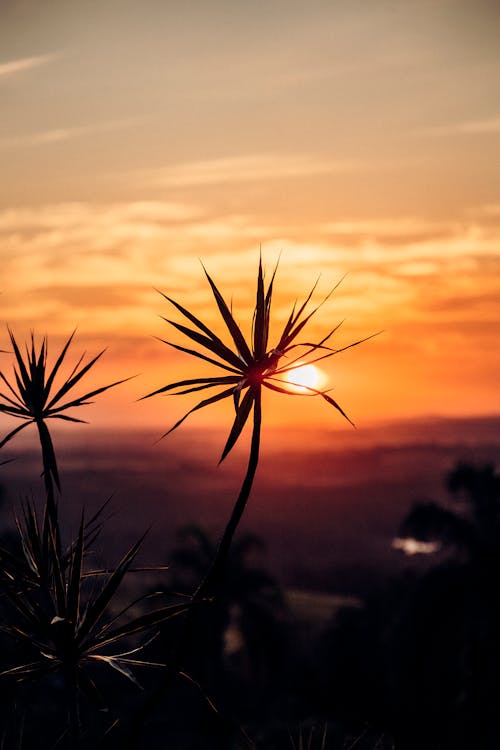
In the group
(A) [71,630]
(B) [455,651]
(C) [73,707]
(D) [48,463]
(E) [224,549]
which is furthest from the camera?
(B) [455,651]

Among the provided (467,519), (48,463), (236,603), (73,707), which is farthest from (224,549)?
(236,603)

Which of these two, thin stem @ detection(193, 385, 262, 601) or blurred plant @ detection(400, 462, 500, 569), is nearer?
thin stem @ detection(193, 385, 262, 601)

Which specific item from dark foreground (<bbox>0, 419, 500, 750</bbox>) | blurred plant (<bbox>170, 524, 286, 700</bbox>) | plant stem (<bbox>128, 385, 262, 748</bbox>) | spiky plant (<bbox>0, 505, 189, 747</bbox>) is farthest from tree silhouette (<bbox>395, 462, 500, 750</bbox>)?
plant stem (<bbox>128, 385, 262, 748</bbox>)

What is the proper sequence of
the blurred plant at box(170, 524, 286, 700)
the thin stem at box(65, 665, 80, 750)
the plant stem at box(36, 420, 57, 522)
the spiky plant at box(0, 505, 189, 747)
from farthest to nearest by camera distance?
the blurred plant at box(170, 524, 286, 700) → the plant stem at box(36, 420, 57, 522) → the spiky plant at box(0, 505, 189, 747) → the thin stem at box(65, 665, 80, 750)

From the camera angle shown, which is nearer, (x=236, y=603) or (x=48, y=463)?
(x=48, y=463)

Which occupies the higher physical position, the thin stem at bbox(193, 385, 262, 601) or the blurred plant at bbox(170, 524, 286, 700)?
the thin stem at bbox(193, 385, 262, 601)

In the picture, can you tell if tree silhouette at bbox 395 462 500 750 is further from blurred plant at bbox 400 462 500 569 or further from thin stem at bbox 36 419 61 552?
thin stem at bbox 36 419 61 552

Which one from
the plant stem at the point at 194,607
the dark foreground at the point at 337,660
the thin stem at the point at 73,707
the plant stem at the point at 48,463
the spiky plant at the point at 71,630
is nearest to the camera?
the plant stem at the point at 194,607

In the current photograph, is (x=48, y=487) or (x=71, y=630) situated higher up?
(x=48, y=487)

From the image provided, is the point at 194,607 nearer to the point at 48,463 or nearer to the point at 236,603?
the point at 48,463

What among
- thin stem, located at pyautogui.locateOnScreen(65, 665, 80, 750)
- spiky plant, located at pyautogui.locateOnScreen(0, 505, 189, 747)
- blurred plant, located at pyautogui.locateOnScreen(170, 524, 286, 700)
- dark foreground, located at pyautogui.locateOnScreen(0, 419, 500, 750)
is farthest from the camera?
blurred plant, located at pyautogui.locateOnScreen(170, 524, 286, 700)

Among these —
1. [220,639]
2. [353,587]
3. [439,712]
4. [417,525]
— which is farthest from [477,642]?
[353,587]

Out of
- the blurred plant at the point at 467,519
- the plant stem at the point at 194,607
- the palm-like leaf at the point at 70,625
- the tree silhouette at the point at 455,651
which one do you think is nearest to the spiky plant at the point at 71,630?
the palm-like leaf at the point at 70,625

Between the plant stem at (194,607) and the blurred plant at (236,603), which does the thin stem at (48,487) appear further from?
the blurred plant at (236,603)
